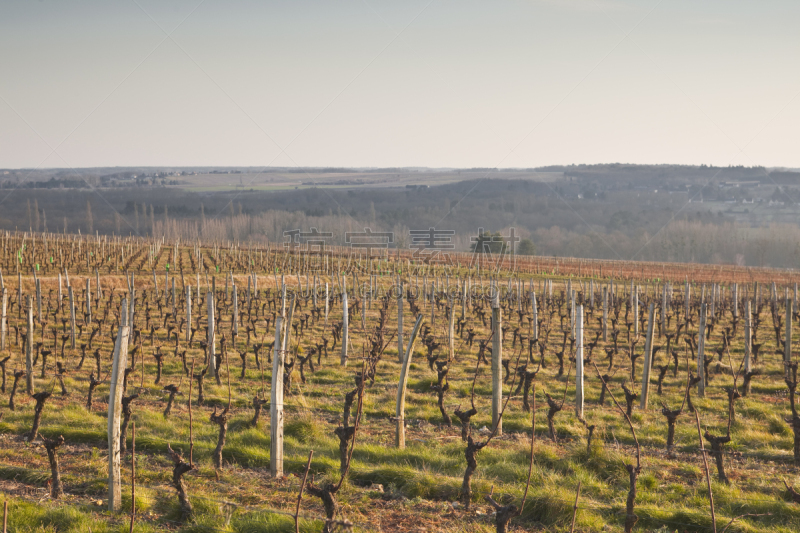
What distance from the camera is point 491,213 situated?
159 m

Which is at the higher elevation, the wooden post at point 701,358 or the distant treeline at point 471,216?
the distant treeline at point 471,216

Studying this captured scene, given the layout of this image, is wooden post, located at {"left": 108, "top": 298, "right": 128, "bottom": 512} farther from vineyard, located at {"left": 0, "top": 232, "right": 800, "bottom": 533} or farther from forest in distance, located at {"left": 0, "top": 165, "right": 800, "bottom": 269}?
forest in distance, located at {"left": 0, "top": 165, "right": 800, "bottom": 269}

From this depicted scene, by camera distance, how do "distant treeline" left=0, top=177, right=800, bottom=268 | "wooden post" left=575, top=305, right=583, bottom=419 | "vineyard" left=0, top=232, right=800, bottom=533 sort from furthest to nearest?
"distant treeline" left=0, top=177, right=800, bottom=268 → "wooden post" left=575, top=305, right=583, bottom=419 → "vineyard" left=0, top=232, right=800, bottom=533

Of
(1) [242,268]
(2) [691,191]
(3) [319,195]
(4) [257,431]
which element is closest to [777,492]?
(4) [257,431]

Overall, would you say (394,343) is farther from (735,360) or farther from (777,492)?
(777,492)

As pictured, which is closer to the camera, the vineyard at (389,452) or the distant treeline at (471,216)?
the vineyard at (389,452)

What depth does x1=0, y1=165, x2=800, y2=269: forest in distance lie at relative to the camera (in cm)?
11669

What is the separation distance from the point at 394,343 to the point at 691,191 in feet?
642

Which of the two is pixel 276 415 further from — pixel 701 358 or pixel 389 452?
pixel 701 358

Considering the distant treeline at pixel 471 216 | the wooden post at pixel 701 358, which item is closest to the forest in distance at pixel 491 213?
the distant treeline at pixel 471 216

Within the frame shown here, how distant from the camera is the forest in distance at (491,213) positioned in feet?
383

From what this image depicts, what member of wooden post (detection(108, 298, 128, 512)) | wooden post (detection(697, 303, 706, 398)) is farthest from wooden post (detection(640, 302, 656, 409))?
wooden post (detection(108, 298, 128, 512))

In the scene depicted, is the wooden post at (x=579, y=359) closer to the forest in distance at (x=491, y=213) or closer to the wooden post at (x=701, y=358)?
the wooden post at (x=701, y=358)

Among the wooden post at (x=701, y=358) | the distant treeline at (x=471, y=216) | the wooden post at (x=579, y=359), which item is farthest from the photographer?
the distant treeline at (x=471, y=216)
